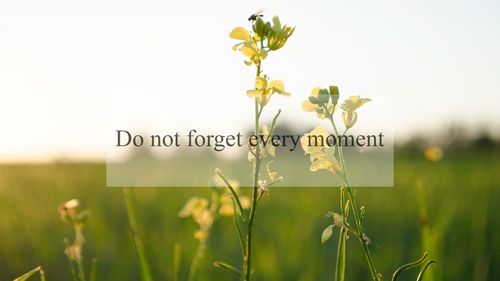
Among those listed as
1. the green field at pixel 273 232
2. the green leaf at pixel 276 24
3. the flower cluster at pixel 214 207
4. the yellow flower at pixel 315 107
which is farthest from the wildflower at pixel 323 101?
the flower cluster at pixel 214 207

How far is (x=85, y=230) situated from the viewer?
3.81 metres

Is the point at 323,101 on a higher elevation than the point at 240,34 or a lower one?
lower

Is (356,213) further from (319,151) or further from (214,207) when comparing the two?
(214,207)

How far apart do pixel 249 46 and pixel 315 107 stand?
14cm

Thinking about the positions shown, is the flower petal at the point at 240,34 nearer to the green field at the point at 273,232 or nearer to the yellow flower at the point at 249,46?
the yellow flower at the point at 249,46

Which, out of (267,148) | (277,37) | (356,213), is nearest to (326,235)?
(356,213)

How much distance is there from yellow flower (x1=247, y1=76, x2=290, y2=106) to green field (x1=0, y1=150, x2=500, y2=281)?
2.10 feet

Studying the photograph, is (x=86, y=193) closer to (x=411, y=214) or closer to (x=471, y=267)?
(x=411, y=214)

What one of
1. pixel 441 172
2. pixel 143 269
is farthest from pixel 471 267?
pixel 441 172

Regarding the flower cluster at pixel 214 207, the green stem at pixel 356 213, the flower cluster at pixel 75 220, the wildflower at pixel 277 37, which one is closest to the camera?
the green stem at pixel 356 213

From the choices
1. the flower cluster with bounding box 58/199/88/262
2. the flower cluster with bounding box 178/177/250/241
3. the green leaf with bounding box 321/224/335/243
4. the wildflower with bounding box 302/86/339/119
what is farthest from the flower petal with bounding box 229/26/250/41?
the flower cluster with bounding box 178/177/250/241

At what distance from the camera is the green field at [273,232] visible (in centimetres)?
299

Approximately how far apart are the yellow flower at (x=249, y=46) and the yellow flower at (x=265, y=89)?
0.12 feet

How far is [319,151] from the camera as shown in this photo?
987mm
